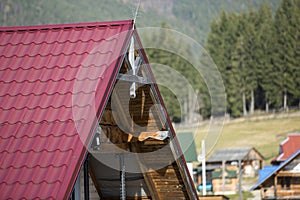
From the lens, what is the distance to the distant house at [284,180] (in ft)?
127

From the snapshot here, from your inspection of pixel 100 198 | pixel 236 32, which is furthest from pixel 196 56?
pixel 100 198

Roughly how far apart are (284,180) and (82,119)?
34.2 meters

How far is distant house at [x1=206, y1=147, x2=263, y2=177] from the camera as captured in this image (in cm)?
5903

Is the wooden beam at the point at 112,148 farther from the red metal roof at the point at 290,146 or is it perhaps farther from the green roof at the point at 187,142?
the red metal roof at the point at 290,146

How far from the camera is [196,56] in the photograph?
99188 mm

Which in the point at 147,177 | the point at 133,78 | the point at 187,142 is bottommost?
the point at 147,177

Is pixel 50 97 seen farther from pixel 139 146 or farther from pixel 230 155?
pixel 230 155

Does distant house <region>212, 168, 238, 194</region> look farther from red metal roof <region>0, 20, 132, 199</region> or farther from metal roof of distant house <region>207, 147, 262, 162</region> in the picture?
red metal roof <region>0, 20, 132, 199</region>

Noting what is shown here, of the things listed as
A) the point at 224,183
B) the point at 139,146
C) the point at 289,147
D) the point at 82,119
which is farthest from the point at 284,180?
the point at 82,119

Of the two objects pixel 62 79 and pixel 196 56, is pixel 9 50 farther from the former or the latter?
pixel 196 56

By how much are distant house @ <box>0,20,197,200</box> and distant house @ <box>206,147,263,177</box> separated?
162ft

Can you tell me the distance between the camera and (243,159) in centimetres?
5950

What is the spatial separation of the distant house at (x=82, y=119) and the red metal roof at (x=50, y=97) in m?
0.01

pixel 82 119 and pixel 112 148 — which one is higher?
pixel 82 119
